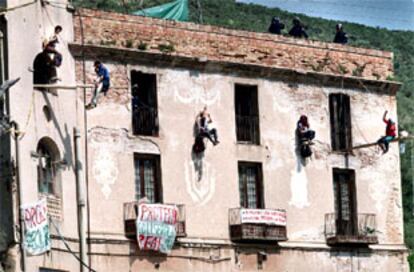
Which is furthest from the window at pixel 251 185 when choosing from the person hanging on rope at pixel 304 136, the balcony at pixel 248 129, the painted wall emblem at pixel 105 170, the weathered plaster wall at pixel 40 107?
the weathered plaster wall at pixel 40 107

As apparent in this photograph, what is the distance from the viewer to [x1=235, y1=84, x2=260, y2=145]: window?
186 ft

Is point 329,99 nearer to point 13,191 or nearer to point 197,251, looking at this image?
point 197,251

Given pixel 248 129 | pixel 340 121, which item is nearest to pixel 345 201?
pixel 340 121

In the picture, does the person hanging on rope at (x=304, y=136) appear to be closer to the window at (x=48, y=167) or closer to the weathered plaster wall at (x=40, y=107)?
the weathered plaster wall at (x=40, y=107)

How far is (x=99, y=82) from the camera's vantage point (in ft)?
170

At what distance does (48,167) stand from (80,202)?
1454 mm

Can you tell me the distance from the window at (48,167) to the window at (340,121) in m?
11.7

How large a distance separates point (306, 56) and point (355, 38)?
5894cm

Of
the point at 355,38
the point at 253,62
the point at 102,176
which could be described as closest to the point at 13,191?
the point at 102,176

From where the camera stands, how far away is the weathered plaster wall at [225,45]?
53500mm

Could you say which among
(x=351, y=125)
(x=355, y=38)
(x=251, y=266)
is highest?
(x=355, y=38)

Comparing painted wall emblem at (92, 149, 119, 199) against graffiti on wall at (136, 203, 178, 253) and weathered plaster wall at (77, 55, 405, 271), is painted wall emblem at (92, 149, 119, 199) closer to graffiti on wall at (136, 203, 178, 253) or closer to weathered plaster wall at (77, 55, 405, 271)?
weathered plaster wall at (77, 55, 405, 271)

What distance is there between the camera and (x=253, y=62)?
57.1 metres

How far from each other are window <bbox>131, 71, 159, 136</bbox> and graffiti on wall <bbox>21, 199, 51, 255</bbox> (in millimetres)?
5943
